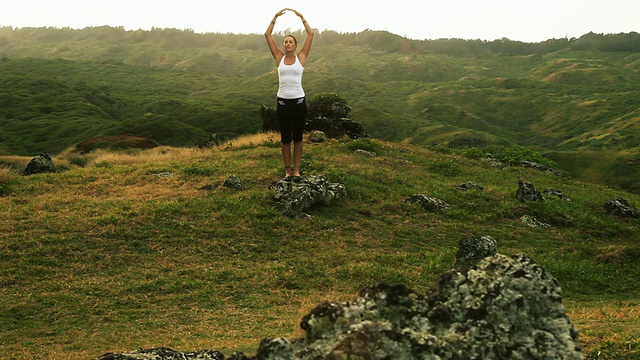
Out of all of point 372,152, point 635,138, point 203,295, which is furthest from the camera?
point 635,138

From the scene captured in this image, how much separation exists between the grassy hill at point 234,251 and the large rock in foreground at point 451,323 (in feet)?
4.61

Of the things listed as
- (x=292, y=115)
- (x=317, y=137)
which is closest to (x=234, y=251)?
(x=292, y=115)

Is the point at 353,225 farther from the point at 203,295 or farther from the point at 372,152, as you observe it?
the point at 372,152

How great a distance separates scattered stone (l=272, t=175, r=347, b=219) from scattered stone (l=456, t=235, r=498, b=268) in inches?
232

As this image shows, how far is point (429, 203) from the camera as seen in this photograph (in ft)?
66.1

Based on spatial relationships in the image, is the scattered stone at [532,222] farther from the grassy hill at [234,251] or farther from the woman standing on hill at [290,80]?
the woman standing on hill at [290,80]

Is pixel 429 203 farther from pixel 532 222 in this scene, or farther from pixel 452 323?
pixel 452 323

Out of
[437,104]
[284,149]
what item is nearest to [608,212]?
[284,149]

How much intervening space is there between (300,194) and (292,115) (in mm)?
3087

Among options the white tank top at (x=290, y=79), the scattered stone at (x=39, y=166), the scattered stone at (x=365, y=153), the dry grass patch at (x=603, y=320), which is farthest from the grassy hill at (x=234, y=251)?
the white tank top at (x=290, y=79)

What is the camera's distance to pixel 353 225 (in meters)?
17.5

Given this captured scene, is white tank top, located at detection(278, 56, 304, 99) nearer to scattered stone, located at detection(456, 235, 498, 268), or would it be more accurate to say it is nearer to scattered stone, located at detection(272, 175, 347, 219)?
scattered stone, located at detection(272, 175, 347, 219)

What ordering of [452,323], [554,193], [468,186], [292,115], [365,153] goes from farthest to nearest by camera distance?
[365,153]
[554,193]
[468,186]
[292,115]
[452,323]

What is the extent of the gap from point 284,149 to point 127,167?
9669 millimetres
